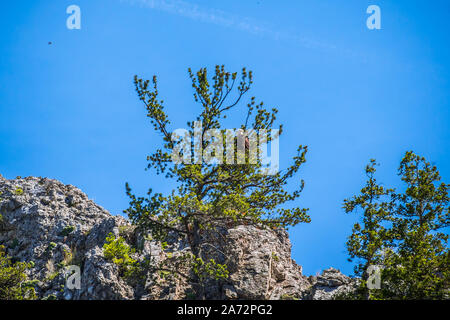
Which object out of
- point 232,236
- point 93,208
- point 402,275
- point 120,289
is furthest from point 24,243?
point 402,275

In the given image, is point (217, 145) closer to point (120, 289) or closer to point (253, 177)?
point (253, 177)

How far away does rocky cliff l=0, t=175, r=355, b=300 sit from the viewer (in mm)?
23609

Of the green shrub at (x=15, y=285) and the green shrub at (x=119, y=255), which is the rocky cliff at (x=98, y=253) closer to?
the green shrub at (x=119, y=255)

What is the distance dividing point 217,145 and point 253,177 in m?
2.83

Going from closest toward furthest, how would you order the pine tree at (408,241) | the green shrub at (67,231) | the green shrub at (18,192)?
the pine tree at (408,241) → the green shrub at (67,231) → the green shrub at (18,192)

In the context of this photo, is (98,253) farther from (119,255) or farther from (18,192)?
(18,192)

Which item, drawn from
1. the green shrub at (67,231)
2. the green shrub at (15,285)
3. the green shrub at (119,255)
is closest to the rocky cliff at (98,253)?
the green shrub at (67,231)

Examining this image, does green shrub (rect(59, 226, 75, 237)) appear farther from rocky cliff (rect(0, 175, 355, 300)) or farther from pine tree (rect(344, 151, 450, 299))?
pine tree (rect(344, 151, 450, 299))

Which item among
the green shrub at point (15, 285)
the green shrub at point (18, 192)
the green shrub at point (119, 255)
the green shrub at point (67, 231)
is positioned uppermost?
the green shrub at point (18, 192)

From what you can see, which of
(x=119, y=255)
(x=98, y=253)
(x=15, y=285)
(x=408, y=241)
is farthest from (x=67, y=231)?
(x=408, y=241)

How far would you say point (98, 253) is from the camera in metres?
24.3

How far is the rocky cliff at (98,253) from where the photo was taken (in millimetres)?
23609

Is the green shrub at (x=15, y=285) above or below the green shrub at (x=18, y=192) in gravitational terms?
below

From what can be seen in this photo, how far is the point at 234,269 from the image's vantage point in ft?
82.1
